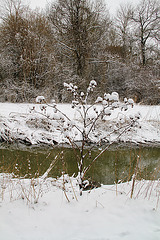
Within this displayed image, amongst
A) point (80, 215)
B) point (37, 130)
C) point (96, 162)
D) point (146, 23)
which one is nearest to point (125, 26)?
point (146, 23)

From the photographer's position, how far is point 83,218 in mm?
1518

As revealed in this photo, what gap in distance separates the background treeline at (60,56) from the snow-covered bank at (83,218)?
8.53 m

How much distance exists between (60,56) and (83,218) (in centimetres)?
1155

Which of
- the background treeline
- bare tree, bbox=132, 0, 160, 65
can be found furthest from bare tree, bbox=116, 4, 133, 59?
the background treeline

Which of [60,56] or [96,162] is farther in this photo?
[60,56]

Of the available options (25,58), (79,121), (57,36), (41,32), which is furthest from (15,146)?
(57,36)

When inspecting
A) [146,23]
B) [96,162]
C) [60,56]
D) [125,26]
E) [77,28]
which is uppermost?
[125,26]

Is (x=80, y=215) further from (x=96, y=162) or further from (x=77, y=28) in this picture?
(x=77, y=28)

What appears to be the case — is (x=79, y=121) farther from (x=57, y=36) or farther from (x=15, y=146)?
(x=57, y=36)

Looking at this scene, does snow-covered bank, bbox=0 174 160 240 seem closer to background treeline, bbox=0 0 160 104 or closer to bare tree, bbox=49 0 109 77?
background treeline, bbox=0 0 160 104

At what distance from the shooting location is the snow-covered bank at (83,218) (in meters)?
1.30

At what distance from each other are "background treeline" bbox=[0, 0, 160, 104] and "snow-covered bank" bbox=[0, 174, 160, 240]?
8.53m

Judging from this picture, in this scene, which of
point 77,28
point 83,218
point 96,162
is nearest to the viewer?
point 83,218

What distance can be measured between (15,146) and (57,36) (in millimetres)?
8561
